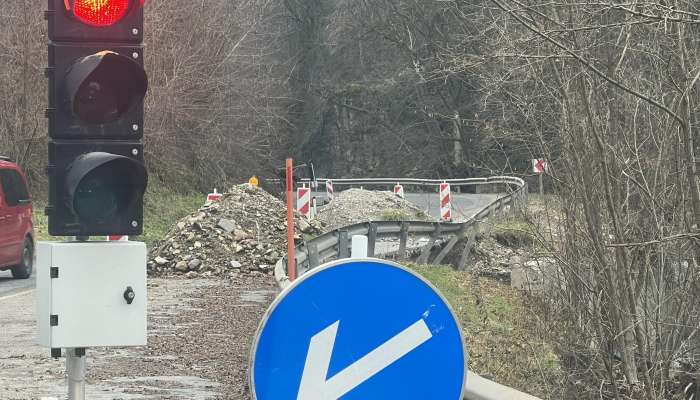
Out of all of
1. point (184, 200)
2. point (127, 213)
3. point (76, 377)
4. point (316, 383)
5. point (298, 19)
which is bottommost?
point (184, 200)

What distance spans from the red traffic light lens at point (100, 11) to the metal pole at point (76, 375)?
146 cm

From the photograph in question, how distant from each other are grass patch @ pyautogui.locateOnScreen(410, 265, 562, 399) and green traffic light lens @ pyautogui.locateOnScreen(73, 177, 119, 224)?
4.94m

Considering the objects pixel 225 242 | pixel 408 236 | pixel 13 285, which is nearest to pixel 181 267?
pixel 225 242

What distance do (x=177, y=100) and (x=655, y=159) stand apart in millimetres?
32280

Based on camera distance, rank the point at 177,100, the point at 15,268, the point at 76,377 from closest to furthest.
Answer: the point at 76,377 < the point at 15,268 < the point at 177,100

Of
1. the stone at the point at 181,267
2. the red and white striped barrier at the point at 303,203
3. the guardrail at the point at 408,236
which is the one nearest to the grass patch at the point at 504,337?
the guardrail at the point at 408,236

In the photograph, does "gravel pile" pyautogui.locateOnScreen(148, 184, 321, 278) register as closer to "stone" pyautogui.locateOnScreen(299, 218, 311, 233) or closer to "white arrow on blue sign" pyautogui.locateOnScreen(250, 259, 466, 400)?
"stone" pyautogui.locateOnScreen(299, 218, 311, 233)

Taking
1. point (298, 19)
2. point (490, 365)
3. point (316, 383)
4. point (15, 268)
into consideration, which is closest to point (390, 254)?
point (15, 268)

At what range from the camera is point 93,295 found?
5.00 metres

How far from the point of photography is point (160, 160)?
41031mm

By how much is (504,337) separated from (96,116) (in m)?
9.72

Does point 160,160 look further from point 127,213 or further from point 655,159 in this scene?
point 127,213

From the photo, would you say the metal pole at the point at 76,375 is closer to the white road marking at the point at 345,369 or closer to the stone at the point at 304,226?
the white road marking at the point at 345,369

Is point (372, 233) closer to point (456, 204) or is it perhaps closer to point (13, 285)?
point (13, 285)
